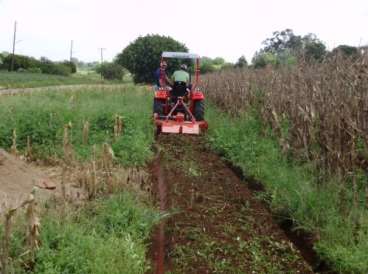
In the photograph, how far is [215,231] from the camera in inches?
200

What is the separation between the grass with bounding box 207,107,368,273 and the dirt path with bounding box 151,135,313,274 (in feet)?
0.79

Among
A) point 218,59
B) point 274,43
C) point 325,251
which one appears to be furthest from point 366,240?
point 218,59

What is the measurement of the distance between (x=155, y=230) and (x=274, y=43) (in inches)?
618

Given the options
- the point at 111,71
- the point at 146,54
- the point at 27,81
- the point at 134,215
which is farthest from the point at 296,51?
the point at 111,71

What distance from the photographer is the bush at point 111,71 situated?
53.1 meters

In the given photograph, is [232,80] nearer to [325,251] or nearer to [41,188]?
[41,188]

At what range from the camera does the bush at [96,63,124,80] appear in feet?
174

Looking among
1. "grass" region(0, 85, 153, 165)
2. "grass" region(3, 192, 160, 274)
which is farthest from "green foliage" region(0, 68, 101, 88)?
"grass" region(3, 192, 160, 274)

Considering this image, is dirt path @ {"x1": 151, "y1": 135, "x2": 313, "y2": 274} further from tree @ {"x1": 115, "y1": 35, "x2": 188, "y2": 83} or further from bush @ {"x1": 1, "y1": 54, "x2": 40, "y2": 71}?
bush @ {"x1": 1, "y1": 54, "x2": 40, "y2": 71}

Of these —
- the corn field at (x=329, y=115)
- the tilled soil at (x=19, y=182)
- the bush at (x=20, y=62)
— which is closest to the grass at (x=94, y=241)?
the tilled soil at (x=19, y=182)

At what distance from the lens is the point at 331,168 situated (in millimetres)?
5680

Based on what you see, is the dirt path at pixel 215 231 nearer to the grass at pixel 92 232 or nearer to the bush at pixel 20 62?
the grass at pixel 92 232

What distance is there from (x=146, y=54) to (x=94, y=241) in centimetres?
3087

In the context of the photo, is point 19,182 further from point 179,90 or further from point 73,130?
point 179,90
